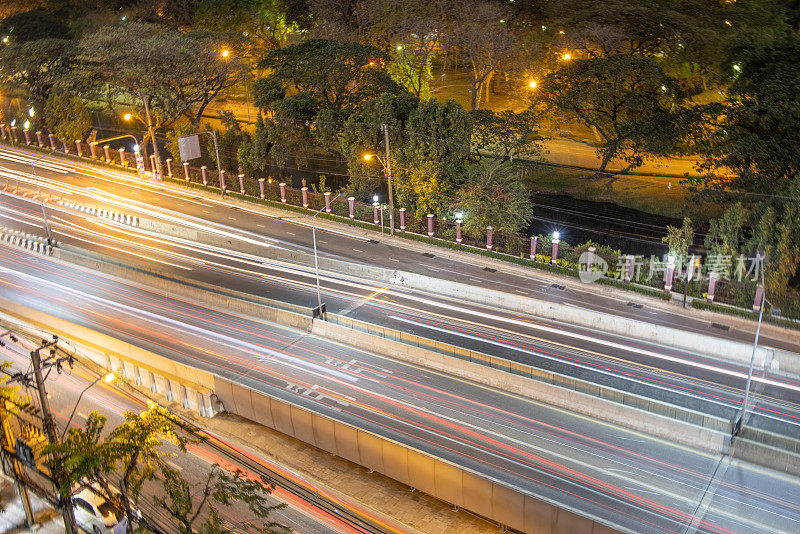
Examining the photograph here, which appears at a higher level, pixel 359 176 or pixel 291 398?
pixel 359 176

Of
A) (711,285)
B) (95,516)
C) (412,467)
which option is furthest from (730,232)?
(95,516)

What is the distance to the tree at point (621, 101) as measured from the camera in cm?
5288

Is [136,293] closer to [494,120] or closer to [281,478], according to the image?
[281,478]

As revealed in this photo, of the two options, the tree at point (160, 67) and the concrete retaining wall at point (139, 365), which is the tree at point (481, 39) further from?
the concrete retaining wall at point (139, 365)

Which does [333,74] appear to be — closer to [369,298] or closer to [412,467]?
[369,298]

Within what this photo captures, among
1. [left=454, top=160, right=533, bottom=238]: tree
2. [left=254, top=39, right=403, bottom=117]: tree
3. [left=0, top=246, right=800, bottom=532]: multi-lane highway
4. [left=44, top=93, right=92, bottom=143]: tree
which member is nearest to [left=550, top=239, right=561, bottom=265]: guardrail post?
[left=454, top=160, right=533, bottom=238]: tree

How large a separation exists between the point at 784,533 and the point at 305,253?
3085cm

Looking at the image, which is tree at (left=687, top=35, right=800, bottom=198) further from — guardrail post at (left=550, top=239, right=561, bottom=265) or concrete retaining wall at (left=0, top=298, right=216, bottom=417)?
concrete retaining wall at (left=0, top=298, right=216, bottom=417)

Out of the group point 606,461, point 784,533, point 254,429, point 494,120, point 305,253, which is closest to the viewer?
point 784,533

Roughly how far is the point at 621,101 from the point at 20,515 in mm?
48950

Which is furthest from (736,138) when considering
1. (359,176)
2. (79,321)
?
(79,321)

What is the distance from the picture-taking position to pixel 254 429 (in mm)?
29859

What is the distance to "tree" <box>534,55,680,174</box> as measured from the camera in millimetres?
52875

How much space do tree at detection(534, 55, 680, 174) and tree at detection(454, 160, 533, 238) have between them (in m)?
12.4
